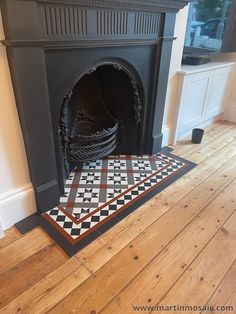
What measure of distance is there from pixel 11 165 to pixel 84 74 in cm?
72

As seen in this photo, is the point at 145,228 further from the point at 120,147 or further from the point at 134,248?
the point at 120,147

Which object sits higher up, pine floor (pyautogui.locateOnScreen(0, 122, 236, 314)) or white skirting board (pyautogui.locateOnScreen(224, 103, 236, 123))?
white skirting board (pyautogui.locateOnScreen(224, 103, 236, 123))

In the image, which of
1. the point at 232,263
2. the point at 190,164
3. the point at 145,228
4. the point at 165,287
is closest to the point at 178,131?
the point at 190,164

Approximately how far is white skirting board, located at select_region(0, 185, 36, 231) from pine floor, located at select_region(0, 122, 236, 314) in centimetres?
8

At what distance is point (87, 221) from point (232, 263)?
0.88 metres

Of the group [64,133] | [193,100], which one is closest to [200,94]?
[193,100]

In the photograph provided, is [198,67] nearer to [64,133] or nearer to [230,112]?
[230,112]

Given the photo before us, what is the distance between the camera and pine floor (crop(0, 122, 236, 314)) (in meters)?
1.15

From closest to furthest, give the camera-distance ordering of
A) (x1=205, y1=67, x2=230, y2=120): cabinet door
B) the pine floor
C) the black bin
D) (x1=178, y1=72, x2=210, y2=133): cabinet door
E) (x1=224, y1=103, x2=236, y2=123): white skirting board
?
the pine floor
(x1=178, y1=72, x2=210, y2=133): cabinet door
the black bin
(x1=205, y1=67, x2=230, y2=120): cabinet door
(x1=224, y1=103, x2=236, y2=123): white skirting board

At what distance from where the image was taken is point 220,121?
3307mm

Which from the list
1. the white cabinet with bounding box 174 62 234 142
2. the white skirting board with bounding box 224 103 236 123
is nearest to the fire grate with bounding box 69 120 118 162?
the white cabinet with bounding box 174 62 234 142

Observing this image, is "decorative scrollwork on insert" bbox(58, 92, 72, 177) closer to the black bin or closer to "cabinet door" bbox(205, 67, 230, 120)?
the black bin

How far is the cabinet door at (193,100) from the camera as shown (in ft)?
7.68

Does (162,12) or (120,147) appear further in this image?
(120,147)
